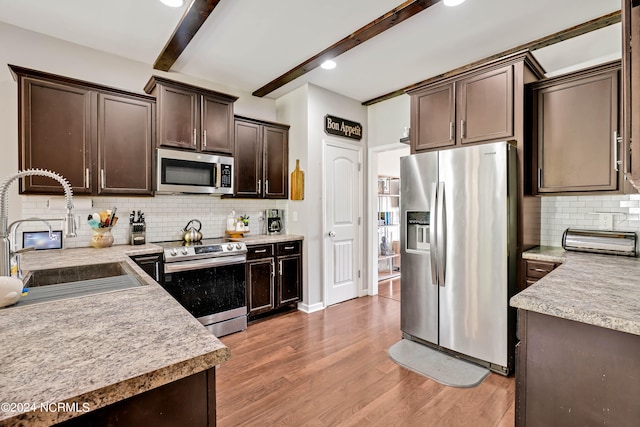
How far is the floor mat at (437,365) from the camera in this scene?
88.6 inches

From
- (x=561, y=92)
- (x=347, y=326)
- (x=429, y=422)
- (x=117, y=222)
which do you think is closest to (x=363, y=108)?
(x=561, y=92)

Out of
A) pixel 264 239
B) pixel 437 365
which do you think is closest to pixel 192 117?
pixel 264 239

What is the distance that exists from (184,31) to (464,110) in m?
2.45

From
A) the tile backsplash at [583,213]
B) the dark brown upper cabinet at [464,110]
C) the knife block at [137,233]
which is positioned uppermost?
the dark brown upper cabinet at [464,110]

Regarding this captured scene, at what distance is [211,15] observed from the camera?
2383 millimetres

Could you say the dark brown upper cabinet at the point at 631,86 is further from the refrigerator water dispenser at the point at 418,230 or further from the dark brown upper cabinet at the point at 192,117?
the dark brown upper cabinet at the point at 192,117

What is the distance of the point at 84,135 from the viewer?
2.64 meters

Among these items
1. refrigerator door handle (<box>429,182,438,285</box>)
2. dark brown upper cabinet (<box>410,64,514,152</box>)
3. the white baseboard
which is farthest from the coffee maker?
refrigerator door handle (<box>429,182,438,285</box>)

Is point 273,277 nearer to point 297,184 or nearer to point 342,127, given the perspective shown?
point 297,184

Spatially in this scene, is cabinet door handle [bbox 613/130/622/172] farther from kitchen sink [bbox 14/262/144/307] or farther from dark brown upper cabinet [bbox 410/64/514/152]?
kitchen sink [bbox 14/262/144/307]

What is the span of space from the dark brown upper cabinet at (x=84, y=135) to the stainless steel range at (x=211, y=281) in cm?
77

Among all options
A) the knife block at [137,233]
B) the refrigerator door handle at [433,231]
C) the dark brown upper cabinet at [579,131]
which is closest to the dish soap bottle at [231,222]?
the knife block at [137,233]

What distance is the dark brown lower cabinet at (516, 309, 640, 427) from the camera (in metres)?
1.18

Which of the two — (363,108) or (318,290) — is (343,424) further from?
(363,108)
